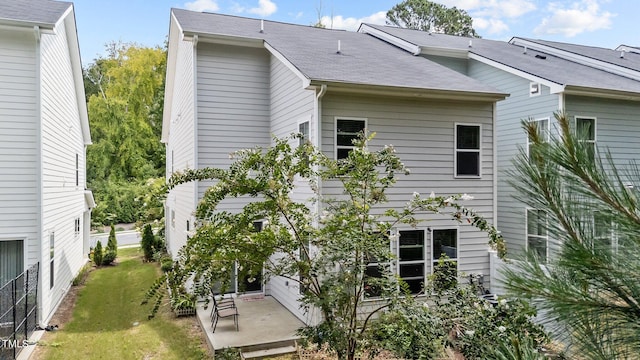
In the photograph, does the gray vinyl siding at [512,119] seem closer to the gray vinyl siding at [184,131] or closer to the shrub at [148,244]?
the gray vinyl siding at [184,131]

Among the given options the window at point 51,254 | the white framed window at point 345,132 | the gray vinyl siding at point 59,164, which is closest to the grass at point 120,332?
the gray vinyl siding at point 59,164

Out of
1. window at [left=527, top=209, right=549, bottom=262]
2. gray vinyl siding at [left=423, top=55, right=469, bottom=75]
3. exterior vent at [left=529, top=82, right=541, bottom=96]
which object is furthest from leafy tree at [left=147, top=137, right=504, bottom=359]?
gray vinyl siding at [left=423, top=55, right=469, bottom=75]

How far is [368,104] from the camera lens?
896 centimetres

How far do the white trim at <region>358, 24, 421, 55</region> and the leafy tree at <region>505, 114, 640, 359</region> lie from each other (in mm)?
12073

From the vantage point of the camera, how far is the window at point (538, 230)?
6.20 feet

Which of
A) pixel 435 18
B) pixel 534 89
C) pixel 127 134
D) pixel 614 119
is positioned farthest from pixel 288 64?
pixel 435 18

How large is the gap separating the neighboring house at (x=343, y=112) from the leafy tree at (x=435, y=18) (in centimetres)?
2698

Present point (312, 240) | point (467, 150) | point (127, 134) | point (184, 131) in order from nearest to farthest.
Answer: point (312, 240) < point (467, 150) < point (184, 131) < point (127, 134)

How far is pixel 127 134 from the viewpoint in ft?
95.7

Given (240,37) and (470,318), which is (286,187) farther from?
(240,37)

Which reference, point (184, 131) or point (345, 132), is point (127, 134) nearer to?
point (184, 131)

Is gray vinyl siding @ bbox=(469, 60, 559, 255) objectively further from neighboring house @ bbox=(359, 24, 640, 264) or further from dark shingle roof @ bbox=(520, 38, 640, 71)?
dark shingle roof @ bbox=(520, 38, 640, 71)

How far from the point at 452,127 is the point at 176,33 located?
9584 mm

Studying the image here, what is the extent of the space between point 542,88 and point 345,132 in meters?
5.87
